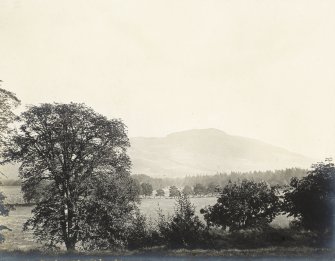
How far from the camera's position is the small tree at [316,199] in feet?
77.3

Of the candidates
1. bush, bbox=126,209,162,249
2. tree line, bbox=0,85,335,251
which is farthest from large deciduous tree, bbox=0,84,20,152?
bush, bbox=126,209,162,249

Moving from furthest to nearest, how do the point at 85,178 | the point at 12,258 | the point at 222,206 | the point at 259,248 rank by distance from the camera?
the point at 85,178 < the point at 222,206 < the point at 12,258 < the point at 259,248

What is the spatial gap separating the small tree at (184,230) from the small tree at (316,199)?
5665 millimetres

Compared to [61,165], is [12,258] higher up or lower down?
lower down

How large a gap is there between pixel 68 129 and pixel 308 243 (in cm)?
1754

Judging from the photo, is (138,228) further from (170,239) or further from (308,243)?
(308,243)

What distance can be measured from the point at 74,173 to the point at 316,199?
16.4 m

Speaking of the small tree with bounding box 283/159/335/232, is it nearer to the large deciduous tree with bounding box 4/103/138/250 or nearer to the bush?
the bush

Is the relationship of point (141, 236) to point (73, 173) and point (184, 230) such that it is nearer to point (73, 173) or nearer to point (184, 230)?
point (184, 230)

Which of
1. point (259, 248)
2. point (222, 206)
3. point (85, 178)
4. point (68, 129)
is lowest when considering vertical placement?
point (259, 248)

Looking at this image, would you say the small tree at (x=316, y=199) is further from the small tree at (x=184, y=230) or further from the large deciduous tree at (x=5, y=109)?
the large deciduous tree at (x=5, y=109)

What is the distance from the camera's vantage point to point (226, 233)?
25156mm

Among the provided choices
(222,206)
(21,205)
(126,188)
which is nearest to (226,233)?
(222,206)

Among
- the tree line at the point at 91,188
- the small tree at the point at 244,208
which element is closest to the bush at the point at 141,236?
the tree line at the point at 91,188
